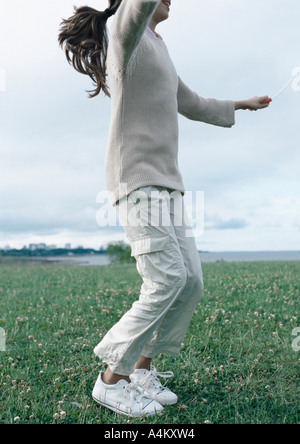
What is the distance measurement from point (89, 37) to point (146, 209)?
1524 millimetres

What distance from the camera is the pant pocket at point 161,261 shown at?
2.80 meters

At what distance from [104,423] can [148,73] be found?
224 cm

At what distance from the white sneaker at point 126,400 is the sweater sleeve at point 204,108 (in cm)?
222

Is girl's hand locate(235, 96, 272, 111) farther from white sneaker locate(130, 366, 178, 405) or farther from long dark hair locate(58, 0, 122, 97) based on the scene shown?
white sneaker locate(130, 366, 178, 405)

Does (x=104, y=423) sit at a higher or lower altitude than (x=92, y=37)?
lower

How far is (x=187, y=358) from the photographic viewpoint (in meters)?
3.96

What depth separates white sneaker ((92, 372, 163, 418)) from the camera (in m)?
2.94

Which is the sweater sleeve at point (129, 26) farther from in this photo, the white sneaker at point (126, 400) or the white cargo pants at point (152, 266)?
the white sneaker at point (126, 400)

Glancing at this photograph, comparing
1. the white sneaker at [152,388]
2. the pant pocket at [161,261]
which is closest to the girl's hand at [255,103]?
the pant pocket at [161,261]

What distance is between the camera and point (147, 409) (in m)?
2.95

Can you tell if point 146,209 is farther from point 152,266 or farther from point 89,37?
point 89,37

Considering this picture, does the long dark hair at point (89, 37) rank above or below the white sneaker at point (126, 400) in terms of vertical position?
above
